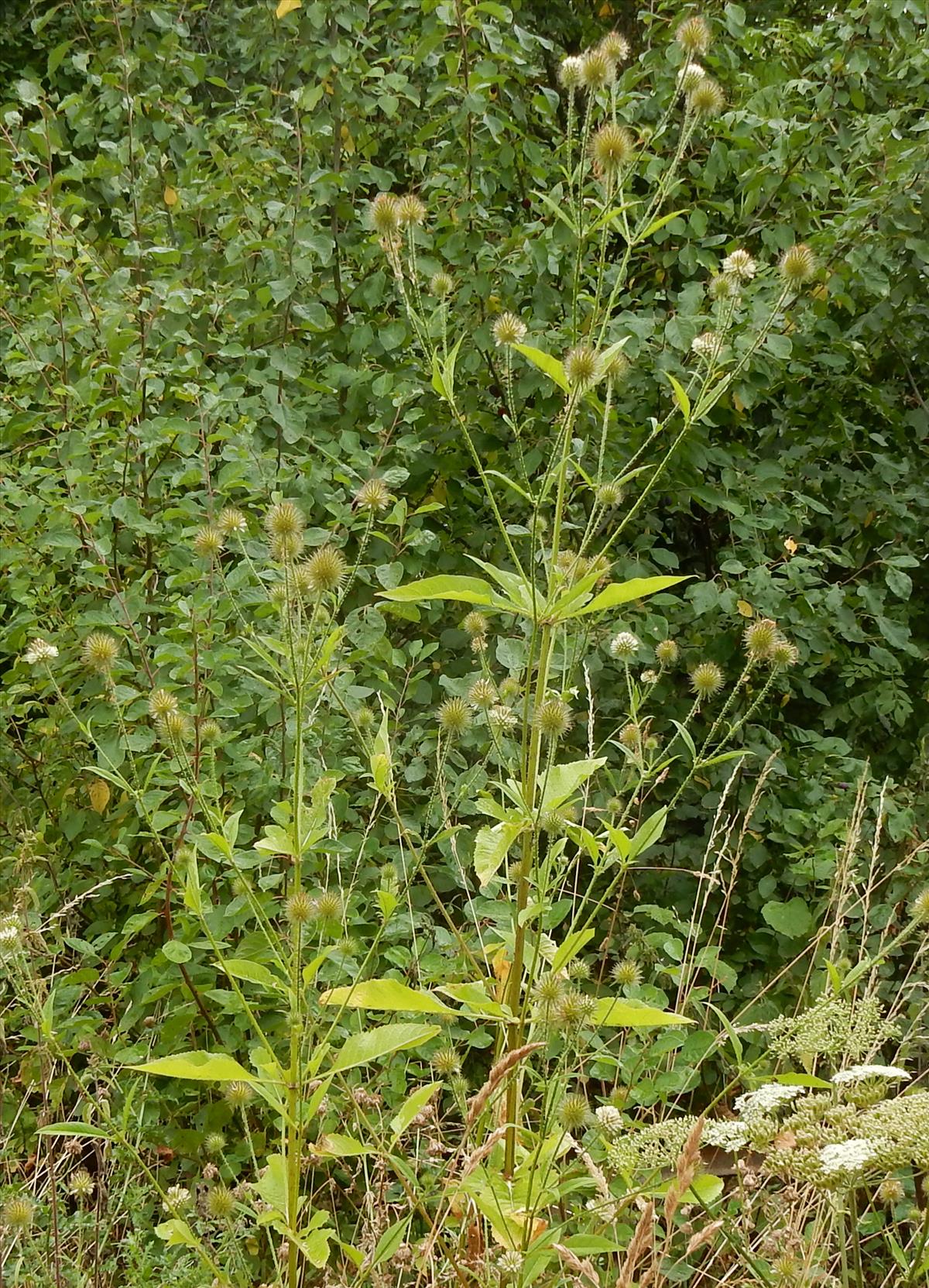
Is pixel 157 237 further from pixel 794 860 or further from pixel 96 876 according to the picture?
pixel 794 860

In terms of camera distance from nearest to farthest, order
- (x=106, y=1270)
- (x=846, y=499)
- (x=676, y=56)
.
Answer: (x=106, y=1270), (x=676, y=56), (x=846, y=499)

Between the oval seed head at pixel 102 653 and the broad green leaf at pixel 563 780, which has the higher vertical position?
the broad green leaf at pixel 563 780

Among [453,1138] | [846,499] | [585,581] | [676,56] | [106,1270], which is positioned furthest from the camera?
[846,499]

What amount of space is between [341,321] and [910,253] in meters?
1.74

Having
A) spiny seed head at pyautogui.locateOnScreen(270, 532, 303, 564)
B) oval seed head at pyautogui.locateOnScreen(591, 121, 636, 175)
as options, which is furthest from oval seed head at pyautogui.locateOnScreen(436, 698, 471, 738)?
oval seed head at pyautogui.locateOnScreen(591, 121, 636, 175)

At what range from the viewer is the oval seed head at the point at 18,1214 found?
6.14 feet

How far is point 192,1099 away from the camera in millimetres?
2736

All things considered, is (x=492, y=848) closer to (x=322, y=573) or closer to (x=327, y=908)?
(x=327, y=908)

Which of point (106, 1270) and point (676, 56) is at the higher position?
point (676, 56)

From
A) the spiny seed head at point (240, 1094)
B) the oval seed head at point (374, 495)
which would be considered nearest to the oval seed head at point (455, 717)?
the oval seed head at point (374, 495)

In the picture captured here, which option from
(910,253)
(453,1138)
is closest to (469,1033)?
(453,1138)

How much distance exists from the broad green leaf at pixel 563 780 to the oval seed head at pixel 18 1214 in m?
1.15

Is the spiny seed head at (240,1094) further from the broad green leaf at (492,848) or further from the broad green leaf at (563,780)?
the broad green leaf at (563,780)

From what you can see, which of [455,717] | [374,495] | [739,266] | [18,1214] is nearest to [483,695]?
[455,717]
